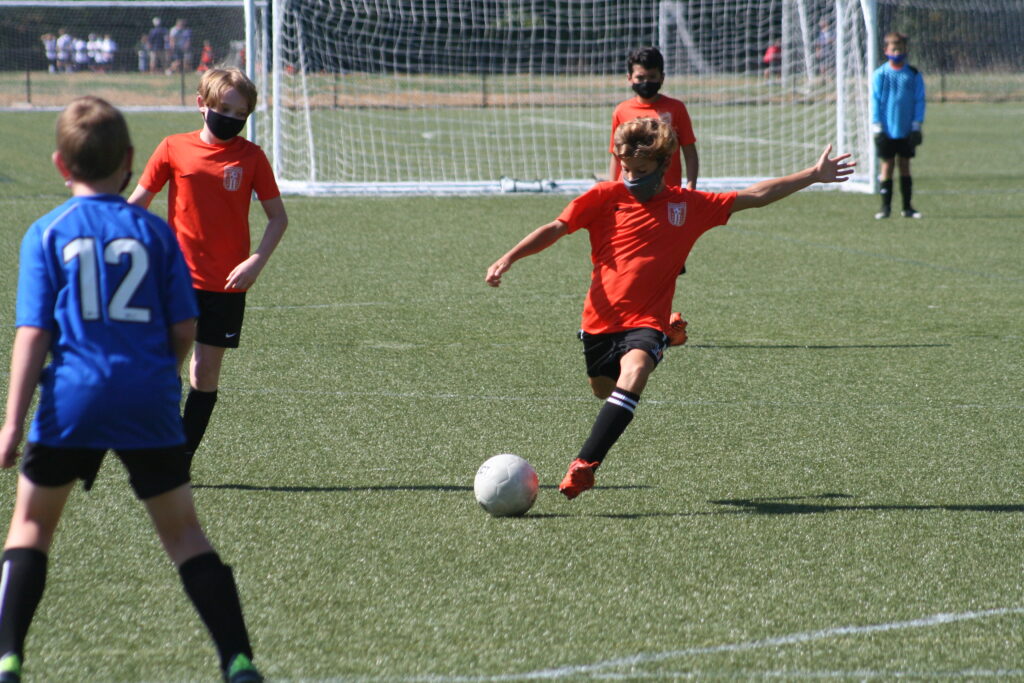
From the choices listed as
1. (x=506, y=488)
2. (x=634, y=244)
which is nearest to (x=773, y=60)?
(x=634, y=244)

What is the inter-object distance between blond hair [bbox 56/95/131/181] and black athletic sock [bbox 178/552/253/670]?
3.21 ft

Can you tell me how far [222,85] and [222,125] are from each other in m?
0.16

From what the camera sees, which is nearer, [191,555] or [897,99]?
[191,555]

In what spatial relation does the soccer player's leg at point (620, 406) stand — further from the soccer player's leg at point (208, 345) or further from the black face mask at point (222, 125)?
the black face mask at point (222, 125)

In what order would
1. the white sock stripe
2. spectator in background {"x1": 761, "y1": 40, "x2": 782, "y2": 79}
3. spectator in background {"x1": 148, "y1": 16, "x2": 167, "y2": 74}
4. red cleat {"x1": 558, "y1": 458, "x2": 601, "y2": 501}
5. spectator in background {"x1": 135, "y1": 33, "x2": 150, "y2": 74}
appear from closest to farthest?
red cleat {"x1": 558, "y1": 458, "x2": 601, "y2": 501}
the white sock stripe
spectator in background {"x1": 761, "y1": 40, "x2": 782, "y2": 79}
spectator in background {"x1": 148, "y1": 16, "x2": 167, "y2": 74}
spectator in background {"x1": 135, "y1": 33, "x2": 150, "y2": 74}

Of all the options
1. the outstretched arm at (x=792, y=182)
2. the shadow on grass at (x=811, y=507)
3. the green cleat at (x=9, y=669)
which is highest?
the outstretched arm at (x=792, y=182)

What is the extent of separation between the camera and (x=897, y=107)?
15.0 m

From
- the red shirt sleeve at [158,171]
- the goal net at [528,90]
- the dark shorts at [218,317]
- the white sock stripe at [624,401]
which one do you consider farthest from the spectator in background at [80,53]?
the white sock stripe at [624,401]

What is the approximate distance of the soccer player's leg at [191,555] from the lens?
3.19 metres

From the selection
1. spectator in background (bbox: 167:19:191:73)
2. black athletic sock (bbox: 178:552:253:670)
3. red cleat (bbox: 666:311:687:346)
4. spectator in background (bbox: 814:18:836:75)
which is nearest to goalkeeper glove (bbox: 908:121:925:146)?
spectator in background (bbox: 814:18:836:75)

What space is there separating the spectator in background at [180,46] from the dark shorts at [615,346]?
3385cm

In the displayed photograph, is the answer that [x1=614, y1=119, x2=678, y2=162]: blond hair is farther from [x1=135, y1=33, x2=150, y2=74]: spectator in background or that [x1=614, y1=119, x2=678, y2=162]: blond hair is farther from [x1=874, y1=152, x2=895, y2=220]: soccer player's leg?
[x1=135, y1=33, x2=150, y2=74]: spectator in background

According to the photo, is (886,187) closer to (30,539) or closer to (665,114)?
(665,114)

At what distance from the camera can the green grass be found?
147 inches
